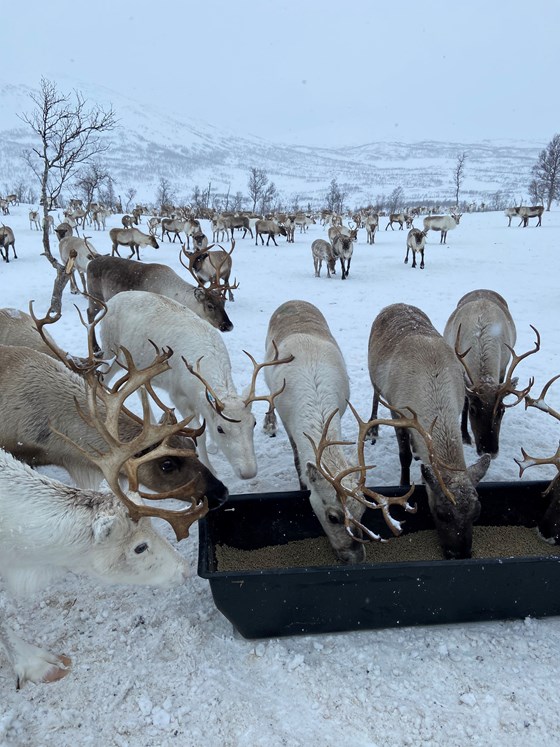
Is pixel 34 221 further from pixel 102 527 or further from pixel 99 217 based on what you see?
pixel 102 527

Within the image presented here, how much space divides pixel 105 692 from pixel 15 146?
190 meters

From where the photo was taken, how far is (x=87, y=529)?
221 centimetres

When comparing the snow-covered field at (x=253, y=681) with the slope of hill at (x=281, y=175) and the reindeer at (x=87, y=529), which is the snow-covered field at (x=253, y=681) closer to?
the reindeer at (x=87, y=529)

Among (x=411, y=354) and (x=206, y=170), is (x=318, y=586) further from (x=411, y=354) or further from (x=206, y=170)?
(x=206, y=170)

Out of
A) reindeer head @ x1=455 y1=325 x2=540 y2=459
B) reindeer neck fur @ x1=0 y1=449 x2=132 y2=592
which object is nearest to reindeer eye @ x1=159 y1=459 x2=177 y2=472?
reindeer neck fur @ x1=0 y1=449 x2=132 y2=592

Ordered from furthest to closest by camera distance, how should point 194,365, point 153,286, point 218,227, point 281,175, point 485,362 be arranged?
point 281,175 < point 218,227 < point 153,286 < point 485,362 < point 194,365

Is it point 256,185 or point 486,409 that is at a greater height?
point 256,185

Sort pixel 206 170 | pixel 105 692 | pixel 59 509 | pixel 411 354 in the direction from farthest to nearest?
pixel 206 170 < pixel 411 354 < pixel 105 692 < pixel 59 509

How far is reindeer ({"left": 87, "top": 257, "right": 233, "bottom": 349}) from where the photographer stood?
7.34 m

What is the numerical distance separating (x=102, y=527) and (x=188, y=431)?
65 centimetres

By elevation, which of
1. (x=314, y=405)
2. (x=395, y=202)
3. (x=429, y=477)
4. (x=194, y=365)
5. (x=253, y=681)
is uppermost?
(x=395, y=202)

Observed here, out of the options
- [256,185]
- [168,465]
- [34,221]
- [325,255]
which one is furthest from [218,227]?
[256,185]

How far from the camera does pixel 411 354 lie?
389 centimetres

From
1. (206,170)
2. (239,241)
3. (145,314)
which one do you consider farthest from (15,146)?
(145,314)
